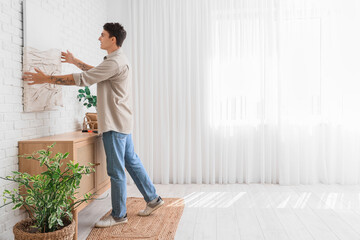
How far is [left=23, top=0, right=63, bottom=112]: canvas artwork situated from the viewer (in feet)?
7.24

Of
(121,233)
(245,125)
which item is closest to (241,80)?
(245,125)

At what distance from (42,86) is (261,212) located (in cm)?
203

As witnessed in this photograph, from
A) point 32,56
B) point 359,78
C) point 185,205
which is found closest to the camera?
point 32,56

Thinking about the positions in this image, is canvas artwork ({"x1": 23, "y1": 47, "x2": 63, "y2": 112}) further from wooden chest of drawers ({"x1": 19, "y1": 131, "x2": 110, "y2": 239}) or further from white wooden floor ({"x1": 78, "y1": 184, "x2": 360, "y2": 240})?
white wooden floor ({"x1": 78, "y1": 184, "x2": 360, "y2": 240})

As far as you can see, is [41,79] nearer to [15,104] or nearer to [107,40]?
[15,104]

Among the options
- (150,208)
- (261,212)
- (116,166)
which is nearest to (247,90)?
A: (261,212)

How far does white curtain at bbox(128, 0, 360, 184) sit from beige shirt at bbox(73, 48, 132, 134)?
1.34m

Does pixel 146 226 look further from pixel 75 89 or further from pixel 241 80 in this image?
pixel 241 80

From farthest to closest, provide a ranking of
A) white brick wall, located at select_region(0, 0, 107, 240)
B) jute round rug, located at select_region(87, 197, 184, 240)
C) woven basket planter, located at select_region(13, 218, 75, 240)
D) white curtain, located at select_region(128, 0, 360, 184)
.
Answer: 1. white curtain, located at select_region(128, 0, 360, 184)
2. jute round rug, located at select_region(87, 197, 184, 240)
3. white brick wall, located at select_region(0, 0, 107, 240)
4. woven basket planter, located at select_region(13, 218, 75, 240)

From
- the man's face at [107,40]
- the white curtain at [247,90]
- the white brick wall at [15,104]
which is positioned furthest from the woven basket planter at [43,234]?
the white curtain at [247,90]

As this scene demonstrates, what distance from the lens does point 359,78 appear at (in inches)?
147

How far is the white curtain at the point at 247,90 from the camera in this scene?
3738 mm

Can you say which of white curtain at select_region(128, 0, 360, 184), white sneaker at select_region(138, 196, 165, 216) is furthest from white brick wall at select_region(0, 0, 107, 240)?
white curtain at select_region(128, 0, 360, 184)

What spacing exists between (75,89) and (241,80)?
1866mm
